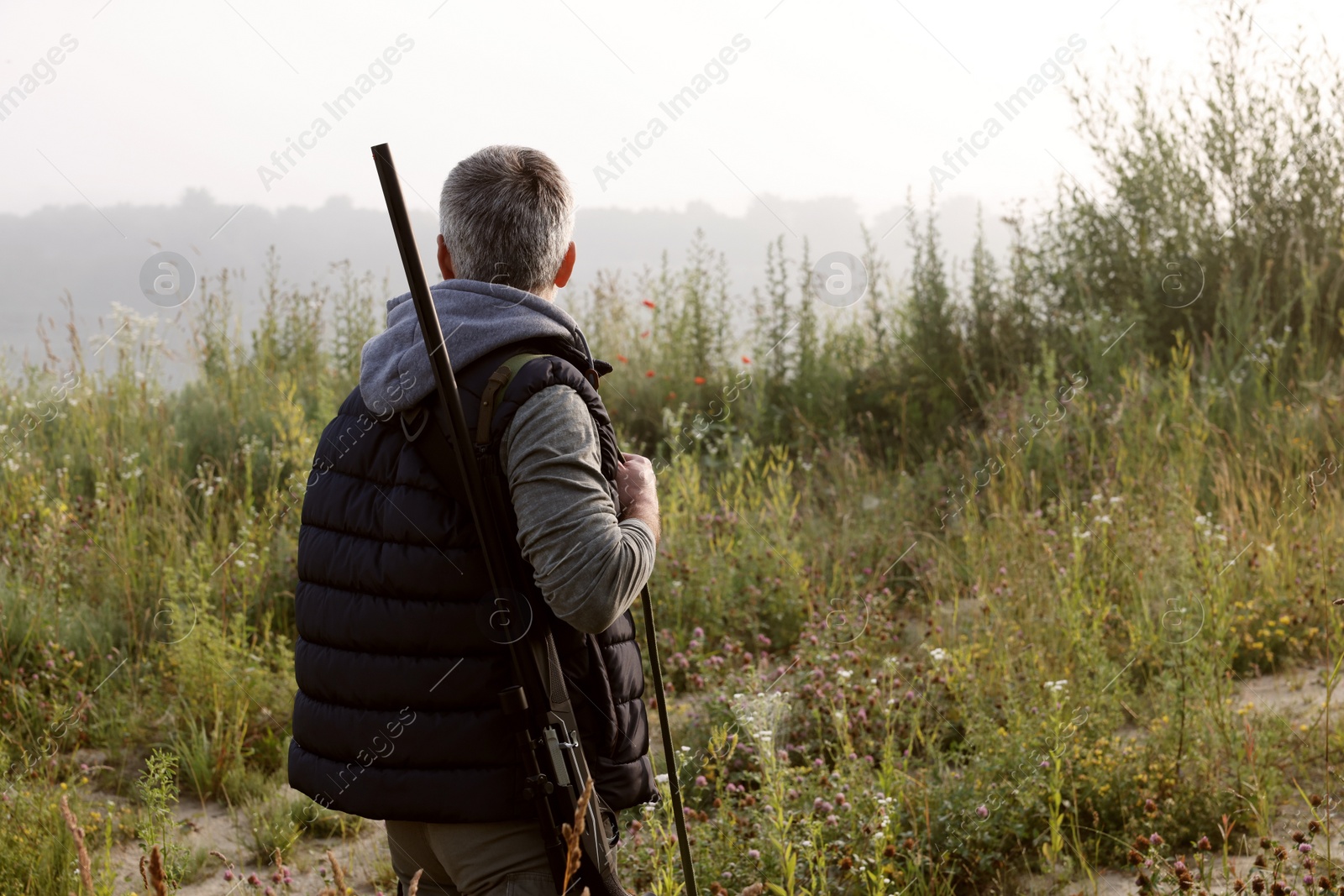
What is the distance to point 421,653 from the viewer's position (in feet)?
5.39

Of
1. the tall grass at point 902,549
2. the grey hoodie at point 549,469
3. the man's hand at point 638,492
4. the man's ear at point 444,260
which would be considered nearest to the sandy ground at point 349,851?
the tall grass at point 902,549

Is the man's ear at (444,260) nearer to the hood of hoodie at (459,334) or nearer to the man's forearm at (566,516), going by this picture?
the hood of hoodie at (459,334)

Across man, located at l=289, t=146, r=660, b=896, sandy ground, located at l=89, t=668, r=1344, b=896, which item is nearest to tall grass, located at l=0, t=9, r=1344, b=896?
sandy ground, located at l=89, t=668, r=1344, b=896

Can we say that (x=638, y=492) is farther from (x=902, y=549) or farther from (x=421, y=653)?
(x=902, y=549)

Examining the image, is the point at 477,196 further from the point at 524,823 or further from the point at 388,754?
the point at 524,823

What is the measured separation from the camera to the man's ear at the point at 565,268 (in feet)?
5.98

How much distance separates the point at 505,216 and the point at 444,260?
0.60 ft

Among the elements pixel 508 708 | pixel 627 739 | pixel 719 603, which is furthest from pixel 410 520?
pixel 719 603

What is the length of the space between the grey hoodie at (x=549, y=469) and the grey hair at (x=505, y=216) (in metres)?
0.06

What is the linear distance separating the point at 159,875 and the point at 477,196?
1100mm

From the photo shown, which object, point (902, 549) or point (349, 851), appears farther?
point (902, 549)

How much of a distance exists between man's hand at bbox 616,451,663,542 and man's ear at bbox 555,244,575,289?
0.33 meters

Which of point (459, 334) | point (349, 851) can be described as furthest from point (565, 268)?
point (349, 851)

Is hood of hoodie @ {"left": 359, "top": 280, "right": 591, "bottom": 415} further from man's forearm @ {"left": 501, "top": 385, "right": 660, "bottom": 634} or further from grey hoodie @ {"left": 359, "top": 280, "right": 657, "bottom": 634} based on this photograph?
man's forearm @ {"left": 501, "top": 385, "right": 660, "bottom": 634}
